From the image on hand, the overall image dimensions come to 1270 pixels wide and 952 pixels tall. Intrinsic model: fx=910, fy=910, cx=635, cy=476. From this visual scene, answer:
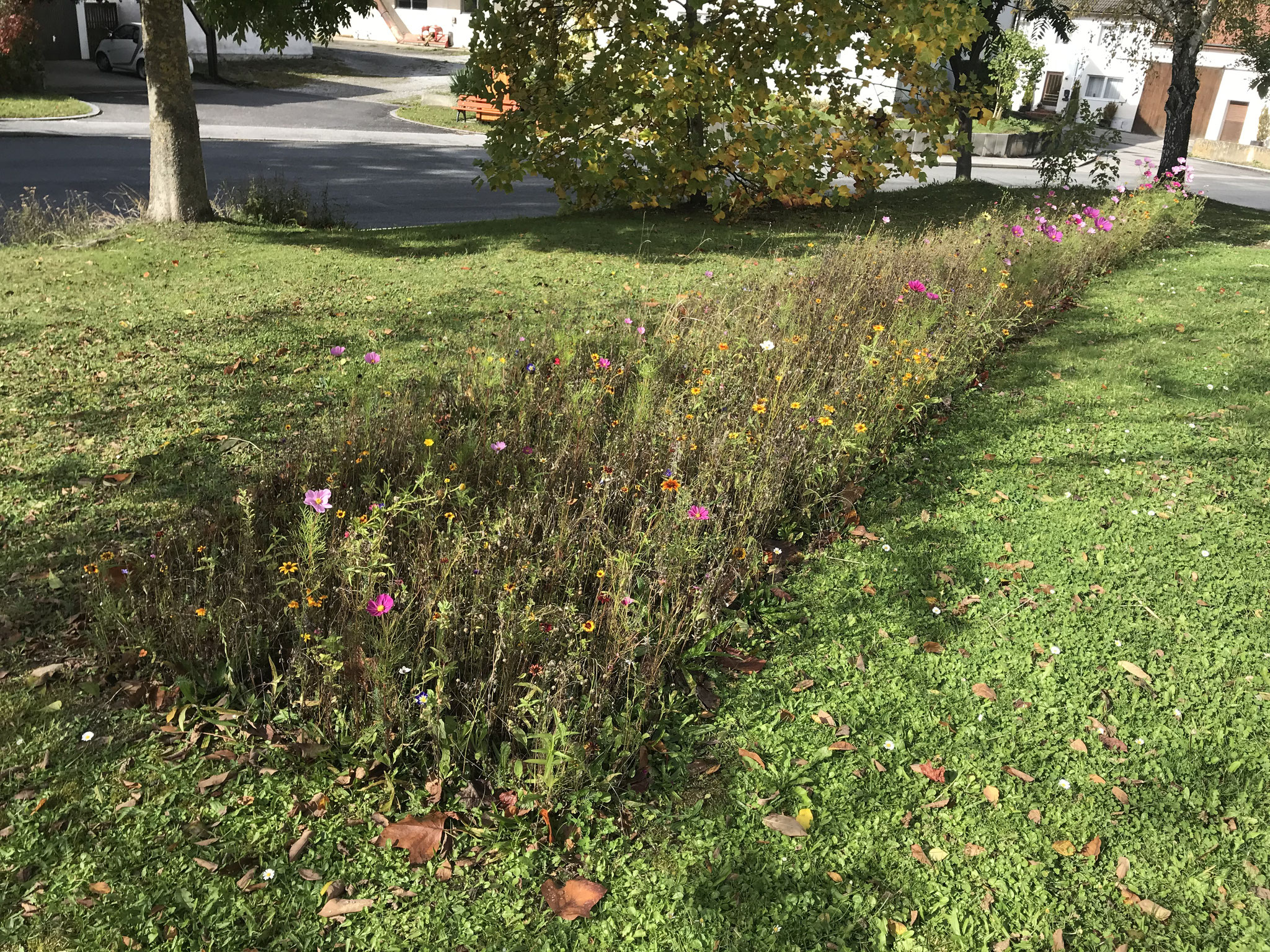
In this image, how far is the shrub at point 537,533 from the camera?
2.96 metres

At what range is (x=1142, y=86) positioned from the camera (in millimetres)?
40188

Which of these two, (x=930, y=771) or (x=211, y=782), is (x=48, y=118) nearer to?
(x=211, y=782)

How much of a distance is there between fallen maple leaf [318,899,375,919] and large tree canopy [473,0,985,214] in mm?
9699

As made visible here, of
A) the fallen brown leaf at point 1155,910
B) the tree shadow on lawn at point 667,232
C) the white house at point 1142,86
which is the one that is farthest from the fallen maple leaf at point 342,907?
the white house at point 1142,86

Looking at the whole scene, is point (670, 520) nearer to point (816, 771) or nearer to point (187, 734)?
point (816, 771)

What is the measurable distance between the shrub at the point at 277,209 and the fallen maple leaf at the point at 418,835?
909 centimetres

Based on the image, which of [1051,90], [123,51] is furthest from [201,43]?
[1051,90]

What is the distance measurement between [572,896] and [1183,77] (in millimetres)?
16007

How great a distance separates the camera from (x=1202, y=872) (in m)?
2.65

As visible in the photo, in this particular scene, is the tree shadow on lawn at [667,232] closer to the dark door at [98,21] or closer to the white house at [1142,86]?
the dark door at [98,21]

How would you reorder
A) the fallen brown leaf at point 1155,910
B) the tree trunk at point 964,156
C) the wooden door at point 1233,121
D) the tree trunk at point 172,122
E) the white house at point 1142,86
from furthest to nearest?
the wooden door at point 1233,121 < the white house at point 1142,86 < the tree trunk at point 964,156 < the tree trunk at point 172,122 < the fallen brown leaf at point 1155,910

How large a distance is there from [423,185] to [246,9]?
20.4ft

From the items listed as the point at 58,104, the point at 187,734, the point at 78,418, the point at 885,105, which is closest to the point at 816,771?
the point at 187,734

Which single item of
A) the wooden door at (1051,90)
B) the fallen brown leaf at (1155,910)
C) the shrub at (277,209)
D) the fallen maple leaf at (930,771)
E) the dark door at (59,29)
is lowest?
the fallen brown leaf at (1155,910)
